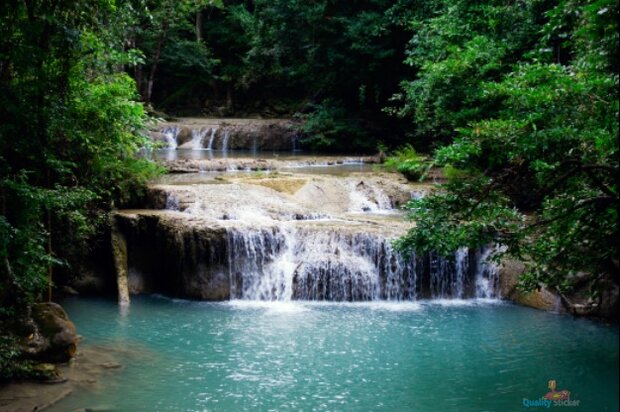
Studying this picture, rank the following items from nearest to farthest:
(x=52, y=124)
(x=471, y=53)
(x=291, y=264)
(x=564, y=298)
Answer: (x=52, y=124) < (x=564, y=298) < (x=291, y=264) < (x=471, y=53)

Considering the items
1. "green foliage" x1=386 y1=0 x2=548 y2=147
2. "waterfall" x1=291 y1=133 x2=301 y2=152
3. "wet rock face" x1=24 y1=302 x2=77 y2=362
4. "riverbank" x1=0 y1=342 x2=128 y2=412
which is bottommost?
"riverbank" x1=0 y1=342 x2=128 y2=412

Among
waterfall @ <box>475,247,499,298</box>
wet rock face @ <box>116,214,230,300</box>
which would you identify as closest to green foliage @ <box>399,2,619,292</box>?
waterfall @ <box>475,247,499,298</box>

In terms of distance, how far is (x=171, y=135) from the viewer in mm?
27375

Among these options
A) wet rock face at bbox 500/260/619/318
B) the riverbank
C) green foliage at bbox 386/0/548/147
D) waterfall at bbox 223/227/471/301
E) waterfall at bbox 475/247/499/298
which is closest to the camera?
the riverbank

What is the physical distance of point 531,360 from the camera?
9672mm

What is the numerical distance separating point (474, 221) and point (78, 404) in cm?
514

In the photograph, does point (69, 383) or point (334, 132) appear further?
point (334, 132)

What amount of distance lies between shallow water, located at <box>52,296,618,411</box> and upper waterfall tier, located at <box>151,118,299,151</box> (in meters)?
14.7

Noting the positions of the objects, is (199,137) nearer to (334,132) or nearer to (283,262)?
(334,132)

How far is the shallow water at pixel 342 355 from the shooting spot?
27.3 ft

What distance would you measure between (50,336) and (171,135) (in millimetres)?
19192

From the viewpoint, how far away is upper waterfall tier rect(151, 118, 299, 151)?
27.1 metres

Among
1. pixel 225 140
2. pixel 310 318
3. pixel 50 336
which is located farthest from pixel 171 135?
pixel 50 336

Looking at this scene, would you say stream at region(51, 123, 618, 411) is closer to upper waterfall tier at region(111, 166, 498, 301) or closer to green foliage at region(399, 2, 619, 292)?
upper waterfall tier at region(111, 166, 498, 301)
